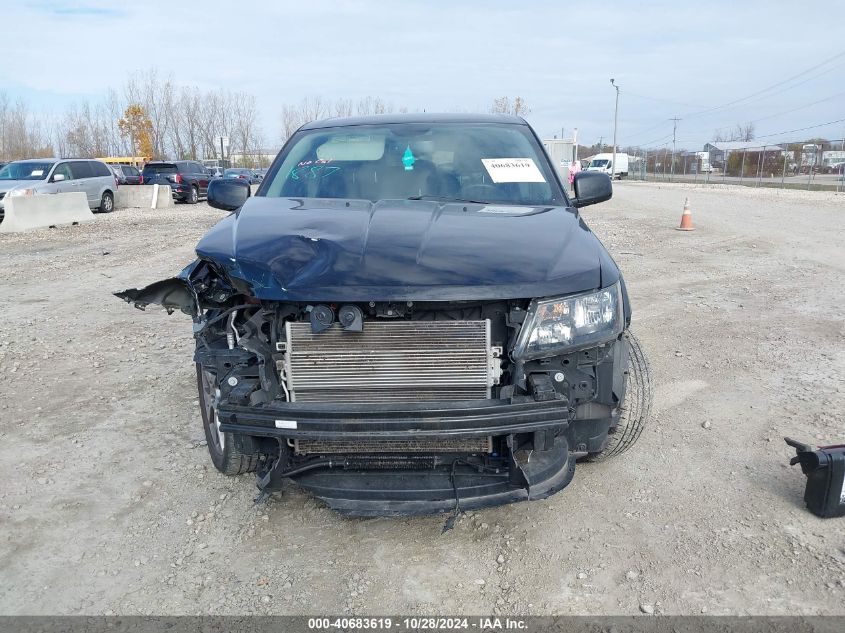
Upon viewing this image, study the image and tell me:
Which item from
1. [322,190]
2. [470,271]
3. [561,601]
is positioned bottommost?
[561,601]

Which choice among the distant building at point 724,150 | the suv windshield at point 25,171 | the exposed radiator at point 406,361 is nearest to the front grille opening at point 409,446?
the exposed radiator at point 406,361

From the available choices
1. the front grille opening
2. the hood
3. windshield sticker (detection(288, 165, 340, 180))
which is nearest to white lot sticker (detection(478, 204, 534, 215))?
the hood

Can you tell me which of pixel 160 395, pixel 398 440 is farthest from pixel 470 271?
pixel 160 395

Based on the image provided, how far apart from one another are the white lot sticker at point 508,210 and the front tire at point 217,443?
1.51m

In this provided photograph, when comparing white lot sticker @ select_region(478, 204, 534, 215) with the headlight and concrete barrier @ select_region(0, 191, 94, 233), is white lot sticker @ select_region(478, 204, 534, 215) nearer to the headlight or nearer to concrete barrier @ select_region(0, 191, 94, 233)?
the headlight

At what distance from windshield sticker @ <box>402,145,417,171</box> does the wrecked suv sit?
0.99 metres

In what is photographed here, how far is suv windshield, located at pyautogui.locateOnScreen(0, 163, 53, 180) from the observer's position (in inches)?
711

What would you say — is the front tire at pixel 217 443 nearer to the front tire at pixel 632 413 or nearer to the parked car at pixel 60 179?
the front tire at pixel 632 413

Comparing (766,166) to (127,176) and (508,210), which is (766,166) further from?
(508,210)

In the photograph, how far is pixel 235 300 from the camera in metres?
2.95

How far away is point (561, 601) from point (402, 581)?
23.5 inches

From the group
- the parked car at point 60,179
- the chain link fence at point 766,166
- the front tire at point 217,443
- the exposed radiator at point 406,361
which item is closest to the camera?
the exposed radiator at point 406,361

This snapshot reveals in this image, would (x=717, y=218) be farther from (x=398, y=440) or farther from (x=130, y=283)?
(x=398, y=440)

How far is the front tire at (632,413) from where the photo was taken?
322 centimetres
